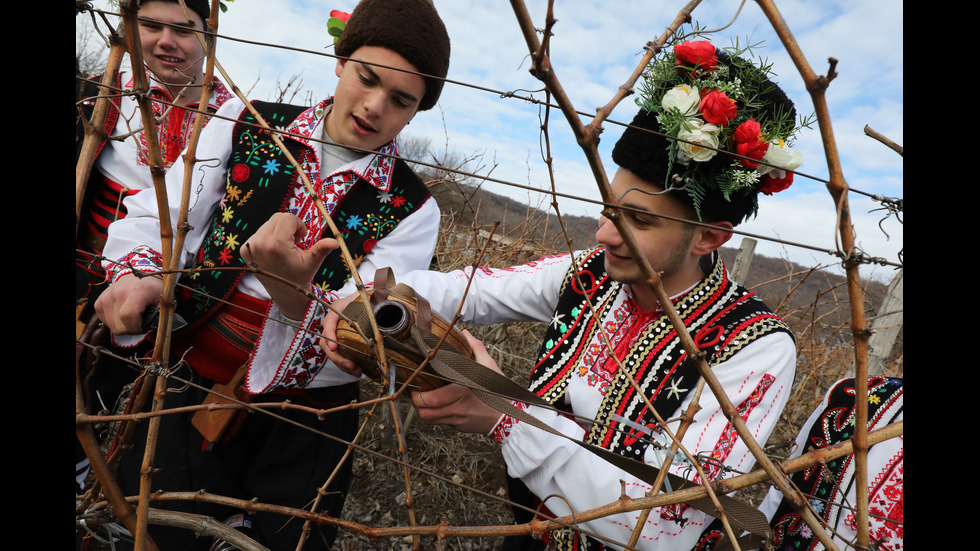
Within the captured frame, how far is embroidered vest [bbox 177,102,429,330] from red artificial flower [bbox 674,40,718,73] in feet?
3.09

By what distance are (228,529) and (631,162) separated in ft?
4.12

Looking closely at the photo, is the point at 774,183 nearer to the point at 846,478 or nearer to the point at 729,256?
the point at 846,478

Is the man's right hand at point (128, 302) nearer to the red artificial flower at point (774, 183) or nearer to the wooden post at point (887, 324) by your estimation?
the red artificial flower at point (774, 183)

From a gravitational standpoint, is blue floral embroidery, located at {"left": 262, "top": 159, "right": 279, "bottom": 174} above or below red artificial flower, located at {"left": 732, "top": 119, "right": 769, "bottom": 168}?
below

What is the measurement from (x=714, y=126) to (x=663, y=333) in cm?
59

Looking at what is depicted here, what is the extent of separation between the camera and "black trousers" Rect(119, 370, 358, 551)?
6.08 ft

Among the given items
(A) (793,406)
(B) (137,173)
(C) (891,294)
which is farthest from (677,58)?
(C) (891,294)

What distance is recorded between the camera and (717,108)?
1361mm

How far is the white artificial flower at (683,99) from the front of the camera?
4.62 ft

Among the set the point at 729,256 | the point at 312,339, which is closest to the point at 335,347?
the point at 312,339

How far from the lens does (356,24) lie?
1.83m

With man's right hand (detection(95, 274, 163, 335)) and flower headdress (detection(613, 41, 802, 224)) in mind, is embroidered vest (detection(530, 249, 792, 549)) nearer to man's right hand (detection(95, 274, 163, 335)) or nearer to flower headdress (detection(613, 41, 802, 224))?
flower headdress (detection(613, 41, 802, 224))

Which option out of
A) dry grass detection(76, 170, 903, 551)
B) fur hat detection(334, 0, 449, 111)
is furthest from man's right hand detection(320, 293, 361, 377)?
dry grass detection(76, 170, 903, 551)
